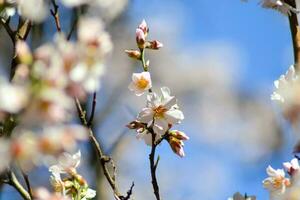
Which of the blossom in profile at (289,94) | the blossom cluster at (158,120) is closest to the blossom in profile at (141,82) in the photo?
the blossom cluster at (158,120)

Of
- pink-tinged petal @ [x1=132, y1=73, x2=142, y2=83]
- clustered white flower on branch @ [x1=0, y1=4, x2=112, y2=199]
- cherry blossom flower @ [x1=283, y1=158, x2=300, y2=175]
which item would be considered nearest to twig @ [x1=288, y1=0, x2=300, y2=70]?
cherry blossom flower @ [x1=283, y1=158, x2=300, y2=175]

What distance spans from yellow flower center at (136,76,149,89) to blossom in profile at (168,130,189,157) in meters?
0.11

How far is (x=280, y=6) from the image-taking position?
1.55m

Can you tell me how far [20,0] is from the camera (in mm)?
1002

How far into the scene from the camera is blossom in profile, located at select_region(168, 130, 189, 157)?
138 cm

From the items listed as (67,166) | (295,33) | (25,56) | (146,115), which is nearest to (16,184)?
(67,166)

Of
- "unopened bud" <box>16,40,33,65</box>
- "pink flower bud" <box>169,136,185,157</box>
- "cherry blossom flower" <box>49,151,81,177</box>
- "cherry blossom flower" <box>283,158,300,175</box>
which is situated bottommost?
"unopened bud" <box>16,40,33,65</box>

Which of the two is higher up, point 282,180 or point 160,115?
point 160,115

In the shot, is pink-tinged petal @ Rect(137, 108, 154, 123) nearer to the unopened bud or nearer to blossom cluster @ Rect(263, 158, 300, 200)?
blossom cluster @ Rect(263, 158, 300, 200)

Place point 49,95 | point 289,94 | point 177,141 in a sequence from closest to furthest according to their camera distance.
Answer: point 49,95 → point 289,94 → point 177,141

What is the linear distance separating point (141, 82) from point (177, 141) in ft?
0.47

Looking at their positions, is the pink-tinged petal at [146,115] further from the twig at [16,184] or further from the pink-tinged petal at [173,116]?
the twig at [16,184]

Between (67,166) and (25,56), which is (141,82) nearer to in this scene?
(67,166)

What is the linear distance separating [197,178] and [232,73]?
1099 millimetres
